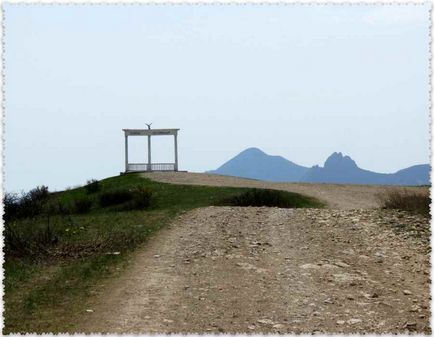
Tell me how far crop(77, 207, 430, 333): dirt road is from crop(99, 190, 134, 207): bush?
12.3 metres

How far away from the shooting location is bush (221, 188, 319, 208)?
23.8 meters

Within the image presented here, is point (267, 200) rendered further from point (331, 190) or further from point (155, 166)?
point (155, 166)

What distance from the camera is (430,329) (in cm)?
725

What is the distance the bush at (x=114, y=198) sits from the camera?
2772 centimetres

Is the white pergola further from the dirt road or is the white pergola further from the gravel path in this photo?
the dirt road

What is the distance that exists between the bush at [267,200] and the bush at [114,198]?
6.23 meters

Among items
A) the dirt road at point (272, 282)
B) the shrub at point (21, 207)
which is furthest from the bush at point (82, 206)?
the dirt road at point (272, 282)

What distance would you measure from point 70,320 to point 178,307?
1.60 m

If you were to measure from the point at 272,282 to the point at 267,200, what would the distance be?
578 inches

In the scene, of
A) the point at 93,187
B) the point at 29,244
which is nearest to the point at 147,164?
the point at 93,187

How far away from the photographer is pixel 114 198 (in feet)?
92.1

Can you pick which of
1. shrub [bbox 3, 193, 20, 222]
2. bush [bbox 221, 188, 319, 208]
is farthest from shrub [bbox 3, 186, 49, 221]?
bush [bbox 221, 188, 319, 208]

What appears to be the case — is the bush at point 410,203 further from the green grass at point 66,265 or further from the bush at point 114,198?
the bush at point 114,198

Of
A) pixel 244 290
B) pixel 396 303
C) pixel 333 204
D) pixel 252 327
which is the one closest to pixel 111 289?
pixel 244 290
